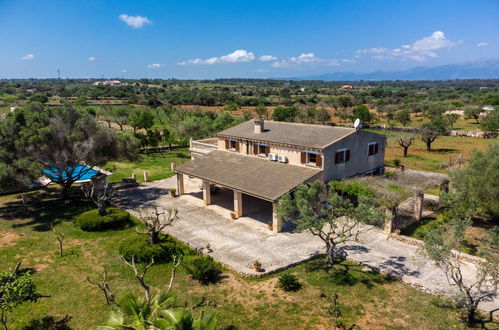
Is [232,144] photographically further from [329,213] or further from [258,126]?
[329,213]

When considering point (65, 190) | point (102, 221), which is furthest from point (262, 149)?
point (65, 190)

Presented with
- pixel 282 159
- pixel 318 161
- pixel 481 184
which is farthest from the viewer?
pixel 282 159

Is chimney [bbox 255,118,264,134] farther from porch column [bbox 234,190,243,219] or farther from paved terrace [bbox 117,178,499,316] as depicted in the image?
paved terrace [bbox 117,178,499,316]

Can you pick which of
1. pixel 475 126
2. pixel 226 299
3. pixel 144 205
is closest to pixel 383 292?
pixel 226 299

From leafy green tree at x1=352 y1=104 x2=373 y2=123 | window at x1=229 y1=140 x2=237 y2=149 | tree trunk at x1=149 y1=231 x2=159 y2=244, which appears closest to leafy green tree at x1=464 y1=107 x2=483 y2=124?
leafy green tree at x1=352 y1=104 x2=373 y2=123

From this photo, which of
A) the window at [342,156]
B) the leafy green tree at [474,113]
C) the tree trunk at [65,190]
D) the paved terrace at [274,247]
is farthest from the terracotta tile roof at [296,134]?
the leafy green tree at [474,113]

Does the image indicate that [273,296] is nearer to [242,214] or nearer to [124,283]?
[124,283]
